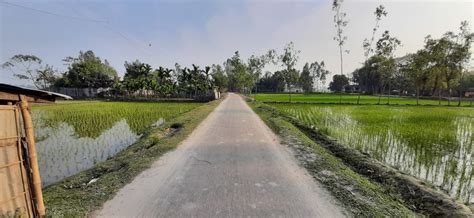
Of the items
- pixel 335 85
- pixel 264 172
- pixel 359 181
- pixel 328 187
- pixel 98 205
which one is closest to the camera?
pixel 98 205

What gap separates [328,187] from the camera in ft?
16.4

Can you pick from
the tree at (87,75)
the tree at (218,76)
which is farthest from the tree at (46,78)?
the tree at (218,76)

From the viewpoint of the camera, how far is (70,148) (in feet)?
30.9

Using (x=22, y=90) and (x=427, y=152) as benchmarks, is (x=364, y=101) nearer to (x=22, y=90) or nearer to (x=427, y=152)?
(x=427, y=152)

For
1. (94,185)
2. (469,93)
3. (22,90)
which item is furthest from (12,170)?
(469,93)

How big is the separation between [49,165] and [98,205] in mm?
4507

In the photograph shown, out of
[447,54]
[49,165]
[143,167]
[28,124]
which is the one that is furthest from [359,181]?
[447,54]

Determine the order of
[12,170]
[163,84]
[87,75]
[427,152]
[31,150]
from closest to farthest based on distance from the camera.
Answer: [12,170]
[31,150]
[427,152]
[163,84]
[87,75]

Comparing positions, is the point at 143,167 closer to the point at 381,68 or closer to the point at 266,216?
the point at 266,216

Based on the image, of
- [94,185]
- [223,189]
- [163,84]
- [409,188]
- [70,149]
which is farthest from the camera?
[163,84]

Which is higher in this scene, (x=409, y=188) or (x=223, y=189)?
(x=223, y=189)

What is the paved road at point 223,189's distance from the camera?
3984 mm

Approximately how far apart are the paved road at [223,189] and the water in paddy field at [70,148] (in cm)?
272

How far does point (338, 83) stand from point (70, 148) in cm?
10352
